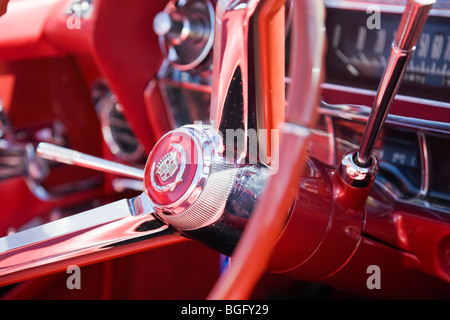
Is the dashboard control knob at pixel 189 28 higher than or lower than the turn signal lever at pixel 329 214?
higher

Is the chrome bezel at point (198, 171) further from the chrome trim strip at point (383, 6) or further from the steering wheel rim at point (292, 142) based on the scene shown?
the chrome trim strip at point (383, 6)

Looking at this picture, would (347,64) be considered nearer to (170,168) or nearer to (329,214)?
(329,214)

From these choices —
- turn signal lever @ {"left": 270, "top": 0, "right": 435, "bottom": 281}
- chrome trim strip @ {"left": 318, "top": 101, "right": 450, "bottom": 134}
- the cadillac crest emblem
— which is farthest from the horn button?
chrome trim strip @ {"left": 318, "top": 101, "right": 450, "bottom": 134}

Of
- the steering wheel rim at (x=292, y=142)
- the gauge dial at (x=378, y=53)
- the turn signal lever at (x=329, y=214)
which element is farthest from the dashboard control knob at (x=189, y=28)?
the steering wheel rim at (x=292, y=142)

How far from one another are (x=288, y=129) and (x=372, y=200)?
0.40 m

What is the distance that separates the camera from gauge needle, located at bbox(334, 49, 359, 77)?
0.80 meters

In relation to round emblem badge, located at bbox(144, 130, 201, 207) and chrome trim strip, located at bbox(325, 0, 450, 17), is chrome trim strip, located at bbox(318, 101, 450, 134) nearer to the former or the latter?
chrome trim strip, located at bbox(325, 0, 450, 17)

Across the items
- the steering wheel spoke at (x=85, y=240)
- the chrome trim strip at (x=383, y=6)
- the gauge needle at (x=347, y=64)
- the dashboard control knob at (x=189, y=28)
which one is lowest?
the steering wheel spoke at (x=85, y=240)

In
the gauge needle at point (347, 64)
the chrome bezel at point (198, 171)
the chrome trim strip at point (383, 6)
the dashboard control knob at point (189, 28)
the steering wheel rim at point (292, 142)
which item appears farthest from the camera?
the dashboard control knob at point (189, 28)

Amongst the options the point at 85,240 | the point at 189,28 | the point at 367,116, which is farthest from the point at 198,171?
the point at 189,28

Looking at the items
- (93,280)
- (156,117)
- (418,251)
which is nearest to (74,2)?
(156,117)

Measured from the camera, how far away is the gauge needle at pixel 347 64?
799mm

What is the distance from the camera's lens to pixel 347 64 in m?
0.81

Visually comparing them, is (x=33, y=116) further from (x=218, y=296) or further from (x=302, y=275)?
(x=218, y=296)
